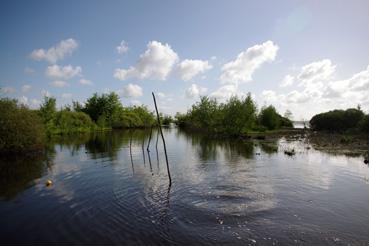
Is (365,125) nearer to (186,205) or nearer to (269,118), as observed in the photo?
(269,118)

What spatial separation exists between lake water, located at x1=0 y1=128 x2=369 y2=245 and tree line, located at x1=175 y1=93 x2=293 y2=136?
126ft

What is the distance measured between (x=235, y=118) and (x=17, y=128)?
46.7 m

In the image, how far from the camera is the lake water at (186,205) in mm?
10789

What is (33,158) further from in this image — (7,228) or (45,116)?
(45,116)

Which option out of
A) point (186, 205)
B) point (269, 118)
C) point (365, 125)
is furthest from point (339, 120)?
point (186, 205)

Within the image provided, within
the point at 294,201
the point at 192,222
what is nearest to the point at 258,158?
the point at 294,201

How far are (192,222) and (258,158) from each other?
790 inches

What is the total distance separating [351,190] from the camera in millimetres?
17375

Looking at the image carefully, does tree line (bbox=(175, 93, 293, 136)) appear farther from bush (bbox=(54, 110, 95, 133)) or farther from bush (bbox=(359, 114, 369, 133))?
bush (bbox=(54, 110, 95, 133))

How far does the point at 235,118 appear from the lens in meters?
63.8

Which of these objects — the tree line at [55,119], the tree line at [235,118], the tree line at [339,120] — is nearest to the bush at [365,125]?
the tree line at [339,120]

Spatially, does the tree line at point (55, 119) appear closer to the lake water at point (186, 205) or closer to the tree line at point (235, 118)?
the lake water at point (186, 205)

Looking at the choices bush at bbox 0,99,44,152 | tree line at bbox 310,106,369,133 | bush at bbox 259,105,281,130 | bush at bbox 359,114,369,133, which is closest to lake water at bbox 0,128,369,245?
bush at bbox 0,99,44,152

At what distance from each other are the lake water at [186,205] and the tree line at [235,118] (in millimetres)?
38522
